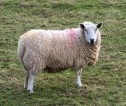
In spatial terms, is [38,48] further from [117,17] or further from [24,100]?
[117,17]

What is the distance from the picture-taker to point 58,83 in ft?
32.6

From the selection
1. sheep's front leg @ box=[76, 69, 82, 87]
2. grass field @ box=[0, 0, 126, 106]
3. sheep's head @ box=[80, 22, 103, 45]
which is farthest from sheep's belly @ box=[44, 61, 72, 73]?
sheep's head @ box=[80, 22, 103, 45]

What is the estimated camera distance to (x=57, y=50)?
30.5ft

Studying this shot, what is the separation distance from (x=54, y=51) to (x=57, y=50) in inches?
3.0

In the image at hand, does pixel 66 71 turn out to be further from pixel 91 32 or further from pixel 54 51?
pixel 91 32

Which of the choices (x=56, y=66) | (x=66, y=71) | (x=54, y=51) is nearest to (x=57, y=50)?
(x=54, y=51)

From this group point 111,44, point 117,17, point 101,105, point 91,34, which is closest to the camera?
point 101,105

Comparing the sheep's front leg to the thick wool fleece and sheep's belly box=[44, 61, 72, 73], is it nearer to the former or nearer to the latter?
the thick wool fleece

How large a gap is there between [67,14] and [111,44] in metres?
3.48

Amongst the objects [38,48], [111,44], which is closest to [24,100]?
[38,48]

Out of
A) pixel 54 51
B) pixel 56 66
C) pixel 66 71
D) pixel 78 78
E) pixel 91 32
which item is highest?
pixel 91 32

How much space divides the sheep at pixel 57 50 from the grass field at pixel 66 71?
426mm

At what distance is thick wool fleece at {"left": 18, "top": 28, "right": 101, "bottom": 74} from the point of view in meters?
9.12

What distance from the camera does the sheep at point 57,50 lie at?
360 inches
